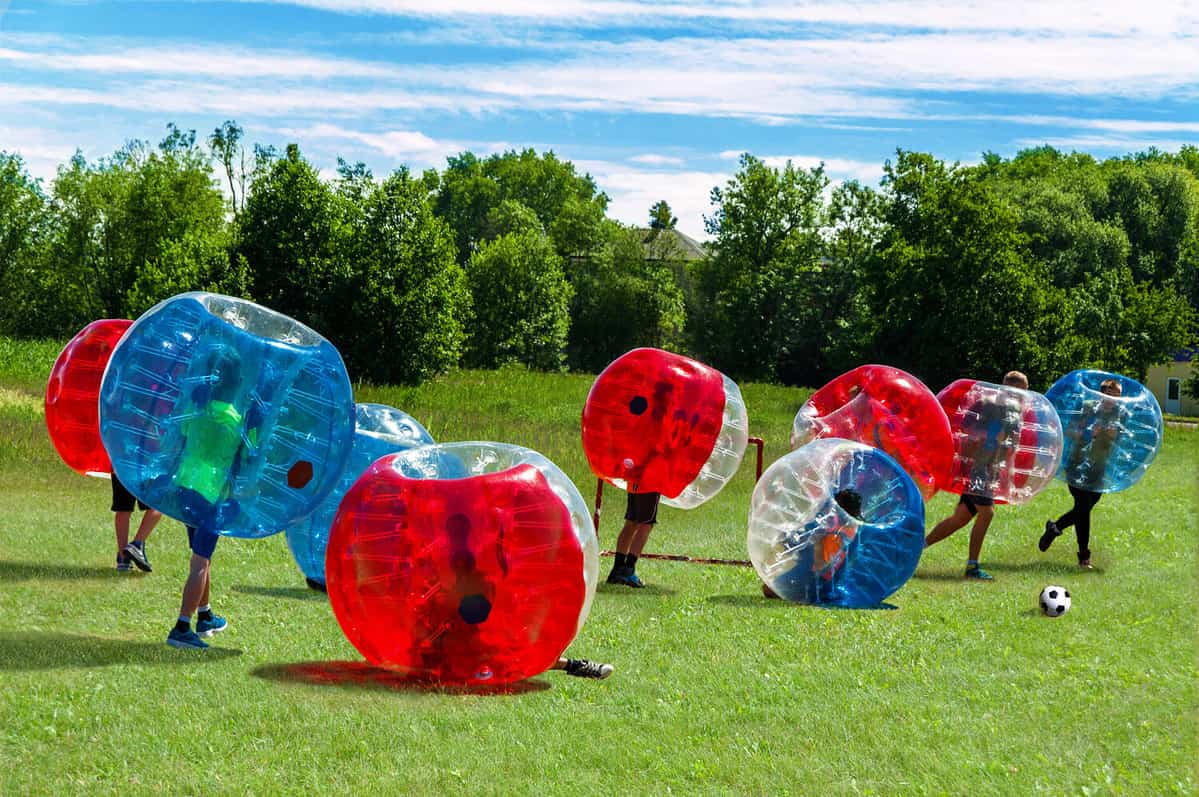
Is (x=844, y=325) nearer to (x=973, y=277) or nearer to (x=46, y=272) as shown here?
(x=973, y=277)

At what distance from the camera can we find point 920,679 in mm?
9898

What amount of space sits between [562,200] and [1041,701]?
109 m

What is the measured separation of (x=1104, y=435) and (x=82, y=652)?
42.2 ft

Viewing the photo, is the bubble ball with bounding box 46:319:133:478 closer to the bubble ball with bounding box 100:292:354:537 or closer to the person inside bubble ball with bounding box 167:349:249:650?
the bubble ball with bounding box 100:292:354:537

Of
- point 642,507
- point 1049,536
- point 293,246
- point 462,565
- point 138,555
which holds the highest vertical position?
point 293,246

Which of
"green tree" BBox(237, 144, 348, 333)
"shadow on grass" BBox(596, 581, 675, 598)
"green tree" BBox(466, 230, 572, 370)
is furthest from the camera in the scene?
"green tree" BBox(466, 230, 572, 370)

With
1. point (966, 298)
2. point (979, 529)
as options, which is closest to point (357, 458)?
point (979, 529)

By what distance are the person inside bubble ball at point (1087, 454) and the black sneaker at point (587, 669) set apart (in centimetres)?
914

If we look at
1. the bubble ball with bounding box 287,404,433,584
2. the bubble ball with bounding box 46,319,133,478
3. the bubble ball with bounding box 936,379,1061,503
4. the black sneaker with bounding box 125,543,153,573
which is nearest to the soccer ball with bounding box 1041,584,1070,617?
the bubble ball with bounding box 936,379,1061,503

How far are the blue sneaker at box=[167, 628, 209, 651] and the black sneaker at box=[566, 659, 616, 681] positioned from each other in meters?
3.00

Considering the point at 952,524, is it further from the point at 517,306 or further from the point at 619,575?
the point at 517,306

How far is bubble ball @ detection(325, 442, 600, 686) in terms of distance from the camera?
27.6 feet

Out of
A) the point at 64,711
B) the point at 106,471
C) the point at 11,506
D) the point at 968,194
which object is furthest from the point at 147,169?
the point at 64,711

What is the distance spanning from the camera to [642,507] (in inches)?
546
